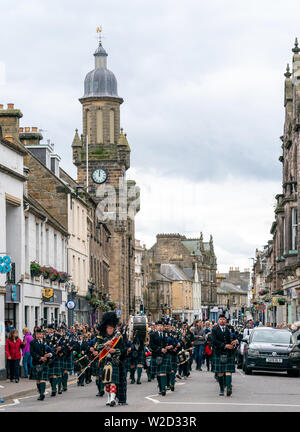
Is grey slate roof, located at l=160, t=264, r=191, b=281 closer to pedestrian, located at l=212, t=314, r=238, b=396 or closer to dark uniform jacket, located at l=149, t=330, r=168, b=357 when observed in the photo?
dark uniform jacket, located at l=149, t=330, r=168, b=357

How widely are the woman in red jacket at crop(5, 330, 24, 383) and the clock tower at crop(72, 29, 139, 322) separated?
183ft

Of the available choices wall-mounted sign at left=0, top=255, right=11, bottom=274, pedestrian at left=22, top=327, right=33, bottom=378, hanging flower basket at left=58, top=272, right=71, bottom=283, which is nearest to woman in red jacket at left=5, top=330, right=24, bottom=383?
pedestrian at left=22, top=327, right=33, bottom=378

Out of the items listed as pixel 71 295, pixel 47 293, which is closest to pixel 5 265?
pixel 47 293

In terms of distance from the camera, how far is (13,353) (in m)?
26.2

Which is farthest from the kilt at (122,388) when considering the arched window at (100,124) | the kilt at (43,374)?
the arched window at (100,124)

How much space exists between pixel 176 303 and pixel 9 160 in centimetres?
12572

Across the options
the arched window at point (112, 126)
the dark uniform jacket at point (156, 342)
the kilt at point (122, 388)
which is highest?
the arched window at point (112, 126)

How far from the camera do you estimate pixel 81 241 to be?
51438 mm

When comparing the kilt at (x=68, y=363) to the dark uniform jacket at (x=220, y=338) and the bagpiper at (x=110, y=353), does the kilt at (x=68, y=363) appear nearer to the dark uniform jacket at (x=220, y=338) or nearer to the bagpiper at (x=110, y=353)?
the dark uniform jacket at (x=220, y=338)

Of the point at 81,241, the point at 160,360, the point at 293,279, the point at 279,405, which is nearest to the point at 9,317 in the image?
the point at 160,360

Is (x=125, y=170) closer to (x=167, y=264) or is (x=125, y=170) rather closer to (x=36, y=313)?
(x=36, y=313)

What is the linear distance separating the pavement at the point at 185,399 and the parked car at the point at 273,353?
125cm

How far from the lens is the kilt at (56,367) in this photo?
21.4 metres

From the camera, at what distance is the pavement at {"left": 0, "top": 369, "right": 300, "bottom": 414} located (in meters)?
16.8
